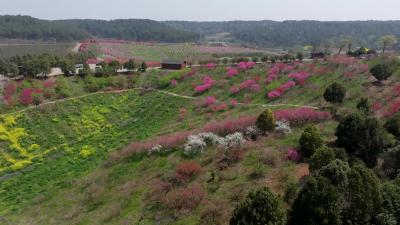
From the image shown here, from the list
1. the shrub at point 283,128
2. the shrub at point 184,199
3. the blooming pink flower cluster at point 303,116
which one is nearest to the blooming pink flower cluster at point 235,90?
the blooming pink flower cluster at point 303,116

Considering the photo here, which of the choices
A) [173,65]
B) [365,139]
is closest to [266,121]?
[365,139]

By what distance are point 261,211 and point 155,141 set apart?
979 inches

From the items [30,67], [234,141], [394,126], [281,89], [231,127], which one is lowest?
[281,89]

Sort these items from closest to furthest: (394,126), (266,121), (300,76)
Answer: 1. (394,126)
2. (266,121)
3. (300,76)

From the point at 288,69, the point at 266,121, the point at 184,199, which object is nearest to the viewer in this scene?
the point at 184,199

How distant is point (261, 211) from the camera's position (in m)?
20.7

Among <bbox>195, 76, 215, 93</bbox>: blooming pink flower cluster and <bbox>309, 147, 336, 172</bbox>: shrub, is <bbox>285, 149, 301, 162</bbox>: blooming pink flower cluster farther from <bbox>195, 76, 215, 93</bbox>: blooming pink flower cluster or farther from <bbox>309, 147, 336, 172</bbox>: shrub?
<bbox>195, 76, 215, 93</bbox>: blooming pink flower cluster

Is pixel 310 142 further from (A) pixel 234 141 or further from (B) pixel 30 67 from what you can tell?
(B) pixel 30 67

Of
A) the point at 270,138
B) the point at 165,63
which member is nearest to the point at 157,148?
the point at 270,138

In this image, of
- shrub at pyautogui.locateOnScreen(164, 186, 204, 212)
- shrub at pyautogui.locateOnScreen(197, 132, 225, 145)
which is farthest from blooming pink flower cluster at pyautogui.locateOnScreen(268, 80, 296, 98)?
shrub at pyautogui.locateOnScreen(164, 186, 204, 212)

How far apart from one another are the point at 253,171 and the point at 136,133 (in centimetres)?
2670

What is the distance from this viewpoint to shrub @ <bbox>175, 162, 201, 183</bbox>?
32.9 metres

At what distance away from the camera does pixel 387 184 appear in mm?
23094

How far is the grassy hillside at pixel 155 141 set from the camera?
101 feet
